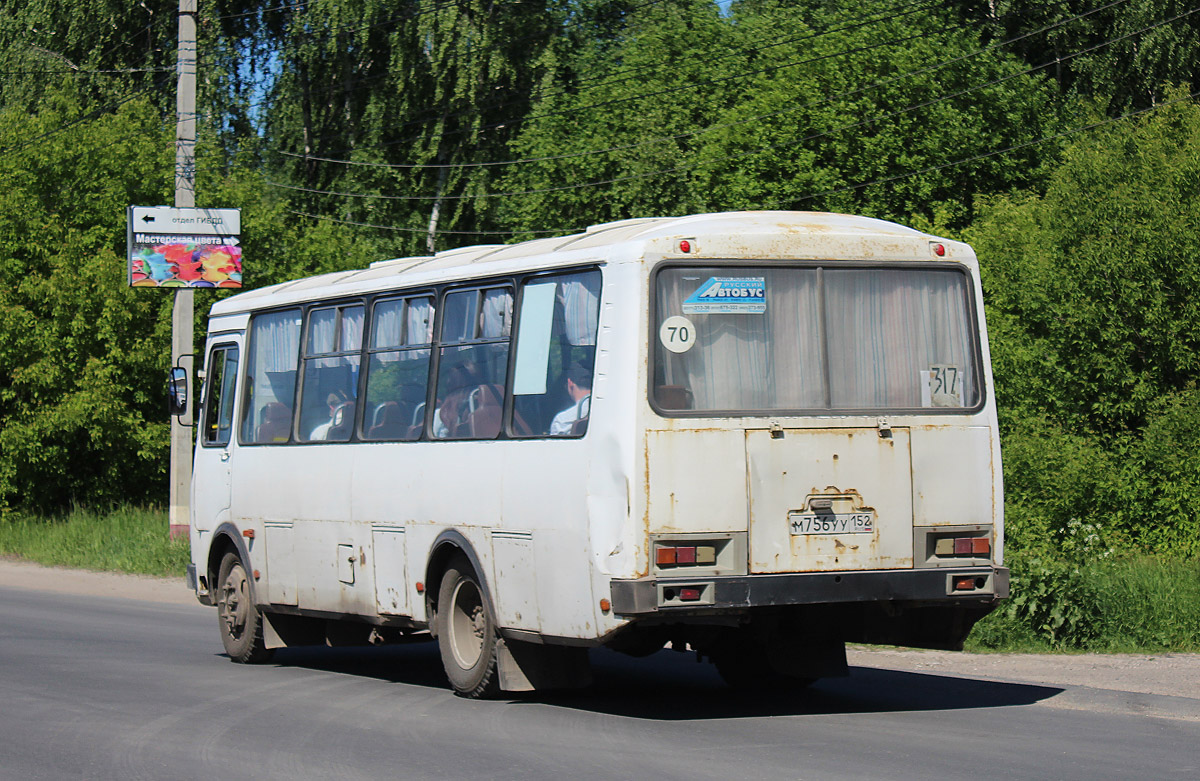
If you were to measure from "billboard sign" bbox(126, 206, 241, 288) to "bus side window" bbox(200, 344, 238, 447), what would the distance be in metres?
11.9

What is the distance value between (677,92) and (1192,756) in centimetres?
3818

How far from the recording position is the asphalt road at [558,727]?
833 cm

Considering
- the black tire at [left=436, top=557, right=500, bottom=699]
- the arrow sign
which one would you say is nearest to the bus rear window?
the black tire at [left=436, top=557, right=500, bottom=699]

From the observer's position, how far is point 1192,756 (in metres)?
8.59

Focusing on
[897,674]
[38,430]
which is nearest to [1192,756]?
[897,674]

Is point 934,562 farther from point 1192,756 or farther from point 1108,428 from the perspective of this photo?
point 1108,428

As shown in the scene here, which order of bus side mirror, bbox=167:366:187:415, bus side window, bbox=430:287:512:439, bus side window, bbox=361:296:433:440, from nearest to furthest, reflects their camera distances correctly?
bus side window, bbox=430:287:512:439, bus side window, bbox=361:296:433:440, bus side mirror, bbox=167:366:187:415

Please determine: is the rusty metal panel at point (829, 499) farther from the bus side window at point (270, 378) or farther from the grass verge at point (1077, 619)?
the bus side window at point (270, 378)

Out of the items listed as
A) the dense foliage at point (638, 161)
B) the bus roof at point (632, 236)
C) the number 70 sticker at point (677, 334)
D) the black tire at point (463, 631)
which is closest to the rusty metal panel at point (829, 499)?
the number 70 sticker at point (677, 334)

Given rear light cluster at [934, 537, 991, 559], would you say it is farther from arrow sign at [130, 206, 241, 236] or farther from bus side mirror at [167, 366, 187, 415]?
arrow sign at [130, 206, 241, 236]

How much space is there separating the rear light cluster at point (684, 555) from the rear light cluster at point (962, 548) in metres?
1.45

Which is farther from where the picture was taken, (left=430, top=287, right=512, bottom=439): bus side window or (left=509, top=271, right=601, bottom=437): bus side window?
(left=430, top=287, right=512, bottom=439): bus side window

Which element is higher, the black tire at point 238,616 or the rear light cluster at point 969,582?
the rear light cluster at point 969,582

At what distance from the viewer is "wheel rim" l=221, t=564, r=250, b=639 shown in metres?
14.1
